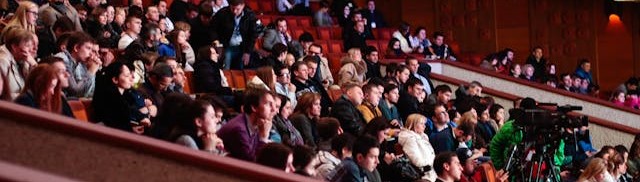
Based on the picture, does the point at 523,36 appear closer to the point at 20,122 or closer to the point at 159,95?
the point at 159,95

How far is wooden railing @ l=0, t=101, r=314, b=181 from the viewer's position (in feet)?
12.5

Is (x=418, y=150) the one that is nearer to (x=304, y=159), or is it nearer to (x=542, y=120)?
(x=542, y=120)

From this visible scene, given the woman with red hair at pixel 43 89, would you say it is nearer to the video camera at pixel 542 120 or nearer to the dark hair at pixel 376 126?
the dark hair at pixel 376 126

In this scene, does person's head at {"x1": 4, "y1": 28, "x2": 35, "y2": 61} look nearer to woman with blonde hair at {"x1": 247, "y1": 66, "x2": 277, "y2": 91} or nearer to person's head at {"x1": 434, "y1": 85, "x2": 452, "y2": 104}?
woman with blonde hair at {"x1": 247, "y1": 66, "x2": 277, "y2": 91}

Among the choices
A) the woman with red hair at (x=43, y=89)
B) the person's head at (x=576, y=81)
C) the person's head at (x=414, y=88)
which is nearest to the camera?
the woman with red hair at (x=43, y=89)

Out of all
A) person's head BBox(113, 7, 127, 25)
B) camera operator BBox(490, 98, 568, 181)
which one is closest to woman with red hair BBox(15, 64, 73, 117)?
camera operator BBox(490, 98, 568, 181)

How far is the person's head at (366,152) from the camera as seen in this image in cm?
627

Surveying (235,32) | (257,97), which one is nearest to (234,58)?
(235,32)

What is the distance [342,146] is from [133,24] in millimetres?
2780

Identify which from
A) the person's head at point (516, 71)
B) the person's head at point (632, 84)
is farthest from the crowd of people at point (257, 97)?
the person's head at point (632, 84)

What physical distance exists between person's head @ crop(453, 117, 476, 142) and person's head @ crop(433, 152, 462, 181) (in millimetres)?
1810

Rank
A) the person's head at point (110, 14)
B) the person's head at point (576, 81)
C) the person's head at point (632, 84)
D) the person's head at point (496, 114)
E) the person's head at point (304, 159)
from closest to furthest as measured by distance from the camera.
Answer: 1. the person's head at point (304, 159)
2. the person's head at point (110, 14)
3. the person's head at point (496, 114)
4. the person's head at point (576, 81)
5. the person's head at point (632, 84)

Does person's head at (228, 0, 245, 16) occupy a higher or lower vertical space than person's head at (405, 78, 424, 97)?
higher

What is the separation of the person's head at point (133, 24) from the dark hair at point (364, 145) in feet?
9.26
